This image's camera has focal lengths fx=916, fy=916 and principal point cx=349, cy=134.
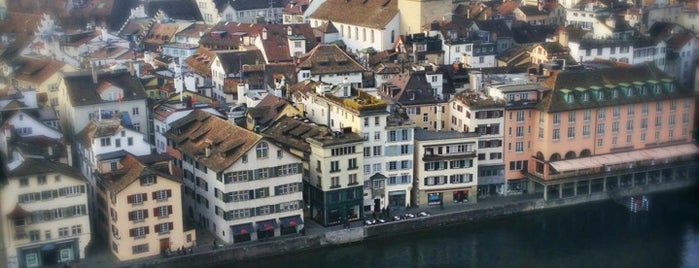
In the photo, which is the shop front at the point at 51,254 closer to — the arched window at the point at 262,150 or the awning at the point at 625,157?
the arched window at the point at 262,150

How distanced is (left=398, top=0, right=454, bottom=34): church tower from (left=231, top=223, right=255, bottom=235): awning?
262 inches

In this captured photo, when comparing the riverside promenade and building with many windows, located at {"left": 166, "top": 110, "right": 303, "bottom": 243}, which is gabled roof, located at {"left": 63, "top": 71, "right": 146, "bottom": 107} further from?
the riverside promenade

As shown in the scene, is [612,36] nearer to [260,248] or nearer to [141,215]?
[260,248]

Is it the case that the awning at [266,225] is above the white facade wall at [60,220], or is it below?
below

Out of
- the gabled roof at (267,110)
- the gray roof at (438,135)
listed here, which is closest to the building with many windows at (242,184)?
the gabled roof at (267,110)

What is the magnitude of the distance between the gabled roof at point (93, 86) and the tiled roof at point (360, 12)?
17.9 ft

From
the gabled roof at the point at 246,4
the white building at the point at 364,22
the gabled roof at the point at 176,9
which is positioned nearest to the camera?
the white building at the point at 364,22

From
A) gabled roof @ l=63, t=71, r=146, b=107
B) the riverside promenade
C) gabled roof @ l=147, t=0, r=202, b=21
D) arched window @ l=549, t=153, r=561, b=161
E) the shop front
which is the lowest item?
the riverside promenade

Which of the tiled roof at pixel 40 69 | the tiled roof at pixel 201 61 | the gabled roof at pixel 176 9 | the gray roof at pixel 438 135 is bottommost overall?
the gray roof at pixel 438 135

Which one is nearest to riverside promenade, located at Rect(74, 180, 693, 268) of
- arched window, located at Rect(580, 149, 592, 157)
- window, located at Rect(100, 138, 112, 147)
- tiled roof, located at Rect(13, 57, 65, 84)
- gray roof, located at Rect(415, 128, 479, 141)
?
arched window, located at Rect(580, 149, 592, 157)

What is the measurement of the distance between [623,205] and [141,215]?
543 cm

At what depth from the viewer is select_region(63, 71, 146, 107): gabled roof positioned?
31.9ft

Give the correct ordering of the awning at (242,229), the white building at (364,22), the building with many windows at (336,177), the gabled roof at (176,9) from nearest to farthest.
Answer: the awning at (242,229)
the building with many windows at (336,177)
the white building at (364,22)
the gabled roof at (176,9)

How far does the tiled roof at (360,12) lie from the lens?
14.9 metres
